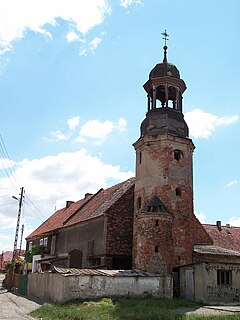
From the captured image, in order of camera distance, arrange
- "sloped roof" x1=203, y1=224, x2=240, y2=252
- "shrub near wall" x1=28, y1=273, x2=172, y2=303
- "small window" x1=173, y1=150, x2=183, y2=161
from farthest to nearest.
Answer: "sloped roof" x1=203, y1=224, x2=240, y2=252
"small window" x1=173, y1=150, x2=183, y2=161
"shrub near wall" x1=28, y1=273, x2=172, y2=303

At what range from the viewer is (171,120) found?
3009 centimetres

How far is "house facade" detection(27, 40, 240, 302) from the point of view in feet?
81.6

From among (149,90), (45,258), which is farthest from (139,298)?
(45,258)

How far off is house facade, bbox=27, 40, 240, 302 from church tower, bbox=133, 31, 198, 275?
0.06 meters

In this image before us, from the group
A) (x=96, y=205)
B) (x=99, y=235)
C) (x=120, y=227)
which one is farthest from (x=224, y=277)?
(x=96, y=205)

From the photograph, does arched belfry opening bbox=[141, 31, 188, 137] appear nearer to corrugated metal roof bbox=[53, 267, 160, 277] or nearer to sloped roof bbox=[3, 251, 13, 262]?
corrugated metal roof bbox=[53, 267, 160, 277]

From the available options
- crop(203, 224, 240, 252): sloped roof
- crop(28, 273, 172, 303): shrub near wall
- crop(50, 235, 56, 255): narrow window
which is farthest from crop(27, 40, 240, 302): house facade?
crop(203, 224, 240, 252): sloped roof

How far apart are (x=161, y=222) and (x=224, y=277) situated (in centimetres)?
530

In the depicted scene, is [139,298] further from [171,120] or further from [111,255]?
[171,120]

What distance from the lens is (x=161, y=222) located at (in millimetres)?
26781

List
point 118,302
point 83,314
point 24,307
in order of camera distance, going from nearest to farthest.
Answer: point 83,314 < point 118,302 < point 24,307

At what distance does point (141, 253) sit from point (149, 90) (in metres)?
13.1

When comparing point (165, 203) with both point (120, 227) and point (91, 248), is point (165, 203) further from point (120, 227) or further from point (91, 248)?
point (91, 248)

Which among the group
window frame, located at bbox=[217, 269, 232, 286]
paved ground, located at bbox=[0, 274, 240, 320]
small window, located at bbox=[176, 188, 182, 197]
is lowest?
paved ground, located at bbox=[0, 274, 240, 320]
